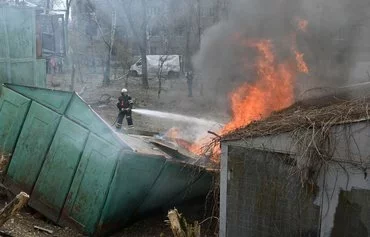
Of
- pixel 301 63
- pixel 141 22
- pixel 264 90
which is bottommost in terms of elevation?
pixel 264 90

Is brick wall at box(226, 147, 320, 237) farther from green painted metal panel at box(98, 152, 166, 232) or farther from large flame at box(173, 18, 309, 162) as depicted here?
large flame at box(173, 18, 309, 162)

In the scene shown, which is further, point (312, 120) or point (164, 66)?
point (164, 66)

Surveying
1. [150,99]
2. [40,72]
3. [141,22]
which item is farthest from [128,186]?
[150,99]

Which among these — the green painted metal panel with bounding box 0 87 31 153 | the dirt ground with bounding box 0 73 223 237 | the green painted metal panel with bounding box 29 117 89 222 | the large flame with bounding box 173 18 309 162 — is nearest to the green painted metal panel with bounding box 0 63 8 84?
the green painted metal panel with bounding box 0 87 31 153

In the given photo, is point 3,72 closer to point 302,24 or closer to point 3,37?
point 3,37

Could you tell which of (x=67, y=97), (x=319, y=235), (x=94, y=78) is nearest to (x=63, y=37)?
(x=67, y=97)

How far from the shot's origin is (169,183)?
268 inches

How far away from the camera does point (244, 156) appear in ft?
18.0

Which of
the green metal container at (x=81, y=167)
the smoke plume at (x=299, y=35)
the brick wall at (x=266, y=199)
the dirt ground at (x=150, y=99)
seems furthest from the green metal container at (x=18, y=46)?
the brick wall at (x=266, y=199)

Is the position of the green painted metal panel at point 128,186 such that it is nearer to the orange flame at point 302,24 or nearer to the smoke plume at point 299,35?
the smoke plume at point 299,35

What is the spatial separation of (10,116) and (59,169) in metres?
1.47

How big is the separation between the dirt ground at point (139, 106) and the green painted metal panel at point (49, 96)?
180cm

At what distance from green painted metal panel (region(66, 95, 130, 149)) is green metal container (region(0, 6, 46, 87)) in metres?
3.67

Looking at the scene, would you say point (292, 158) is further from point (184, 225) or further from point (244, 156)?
point (184, 225)
